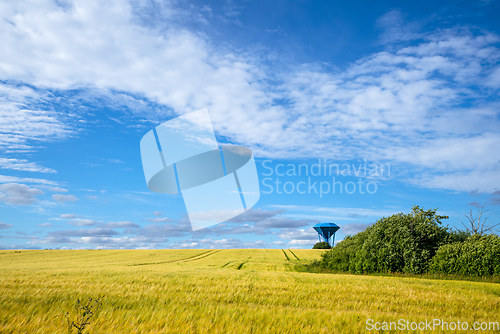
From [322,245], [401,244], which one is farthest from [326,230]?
[401,244]

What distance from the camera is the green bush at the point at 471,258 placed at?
20.6m

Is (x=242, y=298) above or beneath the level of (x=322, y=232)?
beneath

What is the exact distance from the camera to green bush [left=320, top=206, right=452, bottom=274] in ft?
80.0

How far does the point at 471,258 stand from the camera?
21391 millimetres

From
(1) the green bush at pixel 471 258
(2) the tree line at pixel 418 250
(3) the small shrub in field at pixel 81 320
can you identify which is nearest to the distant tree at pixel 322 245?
(2) the tree line at pixel 418 250

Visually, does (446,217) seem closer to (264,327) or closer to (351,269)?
(351,269)

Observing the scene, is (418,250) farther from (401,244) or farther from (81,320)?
(81,320)

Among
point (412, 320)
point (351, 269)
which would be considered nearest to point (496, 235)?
point (351, 269)

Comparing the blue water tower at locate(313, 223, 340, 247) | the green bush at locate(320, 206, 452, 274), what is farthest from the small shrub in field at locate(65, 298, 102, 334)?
the blue water tower at locate(313, 223, 340, 247)

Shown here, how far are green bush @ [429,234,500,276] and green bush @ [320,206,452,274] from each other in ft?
4.40

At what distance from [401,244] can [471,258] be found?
4.90m

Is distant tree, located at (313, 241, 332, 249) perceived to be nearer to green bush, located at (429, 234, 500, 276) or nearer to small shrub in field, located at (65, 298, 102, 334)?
green bush, located at (429, 234, 500, 276)

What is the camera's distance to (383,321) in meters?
5.73

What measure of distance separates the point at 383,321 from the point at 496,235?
77.5 feet
